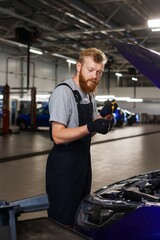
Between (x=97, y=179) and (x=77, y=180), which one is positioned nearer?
(x=77, y=180)

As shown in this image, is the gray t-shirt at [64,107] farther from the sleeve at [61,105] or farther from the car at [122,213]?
the car at [122,213]

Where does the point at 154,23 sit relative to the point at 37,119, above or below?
above

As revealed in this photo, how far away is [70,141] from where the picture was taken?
7.69 ft

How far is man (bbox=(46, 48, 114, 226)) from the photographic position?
7.77ft

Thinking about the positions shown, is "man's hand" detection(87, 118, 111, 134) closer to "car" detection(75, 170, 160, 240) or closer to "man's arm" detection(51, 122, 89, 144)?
"man's arm" detection(51, 122, 89, 144)

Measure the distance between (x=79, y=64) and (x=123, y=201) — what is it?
92 centimetres

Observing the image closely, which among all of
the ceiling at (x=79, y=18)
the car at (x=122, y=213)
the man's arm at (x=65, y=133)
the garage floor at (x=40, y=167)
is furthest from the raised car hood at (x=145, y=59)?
the ceiling at (x=79, y=18)

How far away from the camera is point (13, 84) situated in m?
24.1

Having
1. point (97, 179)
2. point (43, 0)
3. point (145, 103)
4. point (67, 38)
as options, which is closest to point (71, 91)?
point (97, 179)

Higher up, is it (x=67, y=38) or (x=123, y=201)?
(x=67, y=38)

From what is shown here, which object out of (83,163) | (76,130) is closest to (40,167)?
(83,163)

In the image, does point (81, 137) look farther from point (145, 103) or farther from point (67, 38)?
point (145, 103)

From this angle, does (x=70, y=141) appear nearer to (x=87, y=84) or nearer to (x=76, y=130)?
(x=76, y=130)

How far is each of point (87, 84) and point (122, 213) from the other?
852 mm
